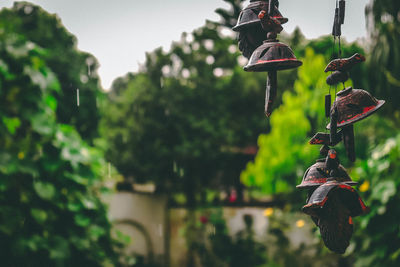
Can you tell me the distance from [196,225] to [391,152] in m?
4.37

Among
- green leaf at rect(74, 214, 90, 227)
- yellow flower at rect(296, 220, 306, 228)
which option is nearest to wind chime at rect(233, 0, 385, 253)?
green leaf at rect(74, 214, 90, 227)

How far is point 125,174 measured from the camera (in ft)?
23.6

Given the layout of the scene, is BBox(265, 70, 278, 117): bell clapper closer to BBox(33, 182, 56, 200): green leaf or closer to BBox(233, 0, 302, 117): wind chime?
BBox(233, 0, 302, 117): wind chime

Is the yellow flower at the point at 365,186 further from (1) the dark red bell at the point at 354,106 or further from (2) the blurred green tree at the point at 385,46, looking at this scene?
(1) the dark red bell at the point at 354,106

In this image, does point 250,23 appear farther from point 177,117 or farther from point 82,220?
point 177,117

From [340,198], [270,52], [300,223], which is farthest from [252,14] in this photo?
[300,223]

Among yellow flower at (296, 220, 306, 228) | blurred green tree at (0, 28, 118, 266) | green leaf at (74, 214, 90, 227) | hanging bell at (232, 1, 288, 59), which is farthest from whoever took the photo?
yellow flower at (296, 220, 306, 228)

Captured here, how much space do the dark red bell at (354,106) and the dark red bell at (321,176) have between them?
0.15m

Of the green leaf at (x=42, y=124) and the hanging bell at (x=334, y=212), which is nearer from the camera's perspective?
the hanging bell at (x=334, y=212)

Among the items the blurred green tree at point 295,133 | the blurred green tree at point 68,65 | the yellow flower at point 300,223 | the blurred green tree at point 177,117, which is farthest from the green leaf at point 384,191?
the blurred green tree at point 177,117

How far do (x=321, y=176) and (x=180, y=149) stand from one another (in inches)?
212

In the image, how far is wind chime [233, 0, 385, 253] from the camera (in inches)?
48.0

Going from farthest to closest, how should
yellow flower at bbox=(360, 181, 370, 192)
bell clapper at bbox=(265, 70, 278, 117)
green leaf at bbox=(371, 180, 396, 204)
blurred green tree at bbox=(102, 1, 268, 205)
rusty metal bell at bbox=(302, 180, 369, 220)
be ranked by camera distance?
blurred green tree at bbox=(102, 1, 268, 205) < yellow flower at bbox=(360, 181, 370, 192) < green leaf at bbox=(371, 180, 396, 204) < bell clapper at bbox=(265, 70, 278, 117) < rusty metal bell at bbox=(302, 180, 369, 220)

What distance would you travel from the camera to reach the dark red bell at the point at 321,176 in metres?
1.30
